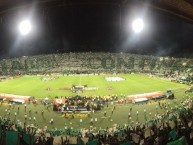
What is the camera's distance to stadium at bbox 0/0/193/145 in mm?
10594

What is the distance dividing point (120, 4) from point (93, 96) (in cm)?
3415

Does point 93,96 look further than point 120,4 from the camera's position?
Yes

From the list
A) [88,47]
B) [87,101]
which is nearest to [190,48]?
[88,47]

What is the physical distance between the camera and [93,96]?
45.3m

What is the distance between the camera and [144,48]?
11844cm

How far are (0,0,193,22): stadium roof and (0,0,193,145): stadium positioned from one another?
42 millimetres

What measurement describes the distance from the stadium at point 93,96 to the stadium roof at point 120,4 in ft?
0.14

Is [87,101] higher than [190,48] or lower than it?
lower

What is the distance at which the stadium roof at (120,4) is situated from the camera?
986cm

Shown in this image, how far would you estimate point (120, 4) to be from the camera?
39.0 feet

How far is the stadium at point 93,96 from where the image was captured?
1059 cm

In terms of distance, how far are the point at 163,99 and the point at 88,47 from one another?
3344 inches

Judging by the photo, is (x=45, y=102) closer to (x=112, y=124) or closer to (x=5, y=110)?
(x=5, y=110)

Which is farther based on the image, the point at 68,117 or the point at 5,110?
the point at 5,110
